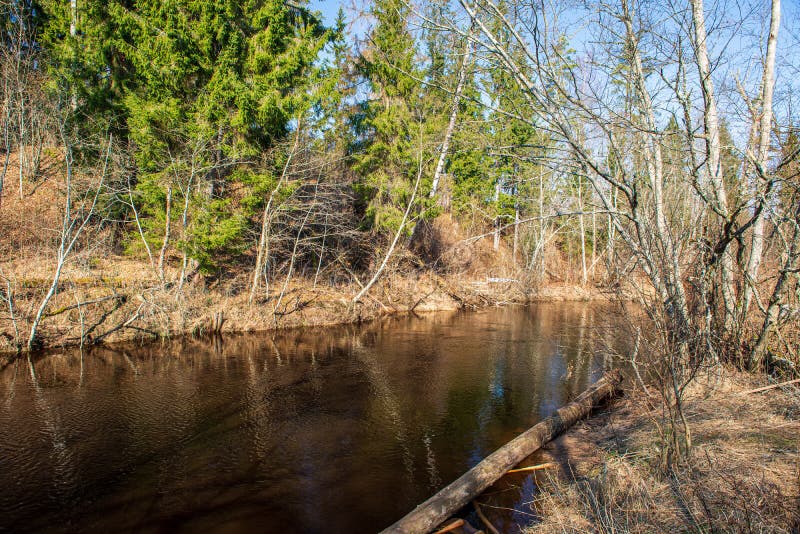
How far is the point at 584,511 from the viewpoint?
15.2 ft

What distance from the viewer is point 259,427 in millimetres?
8297

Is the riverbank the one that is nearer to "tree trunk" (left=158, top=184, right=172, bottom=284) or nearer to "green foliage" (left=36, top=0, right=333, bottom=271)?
"tree trunk" (left=158, top=184, right=172, bottom=284)

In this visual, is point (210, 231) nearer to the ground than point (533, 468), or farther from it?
farther from it

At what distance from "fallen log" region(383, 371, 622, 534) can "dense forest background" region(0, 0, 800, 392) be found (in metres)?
2.27

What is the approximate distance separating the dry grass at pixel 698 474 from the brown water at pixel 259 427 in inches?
55.7

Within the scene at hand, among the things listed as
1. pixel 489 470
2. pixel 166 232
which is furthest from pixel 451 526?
pixel 166 232

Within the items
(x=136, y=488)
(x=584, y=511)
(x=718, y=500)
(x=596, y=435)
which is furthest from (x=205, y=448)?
(x=718, y=500)

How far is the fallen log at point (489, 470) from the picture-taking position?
482 cm

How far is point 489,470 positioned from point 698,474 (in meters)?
2.32

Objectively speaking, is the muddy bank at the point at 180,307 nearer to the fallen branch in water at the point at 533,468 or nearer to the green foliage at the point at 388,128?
the green foliage at the point at 388,128

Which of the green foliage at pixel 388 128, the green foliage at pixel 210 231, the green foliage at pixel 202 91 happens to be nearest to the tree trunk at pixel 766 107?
the green foliage at pixel 202 91

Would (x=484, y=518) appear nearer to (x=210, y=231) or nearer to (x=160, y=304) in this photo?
(x=160, y=304)

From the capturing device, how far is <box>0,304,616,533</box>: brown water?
5840 mm

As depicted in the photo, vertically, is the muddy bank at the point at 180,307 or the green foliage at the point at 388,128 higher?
the green foliage at the point at 388,128
